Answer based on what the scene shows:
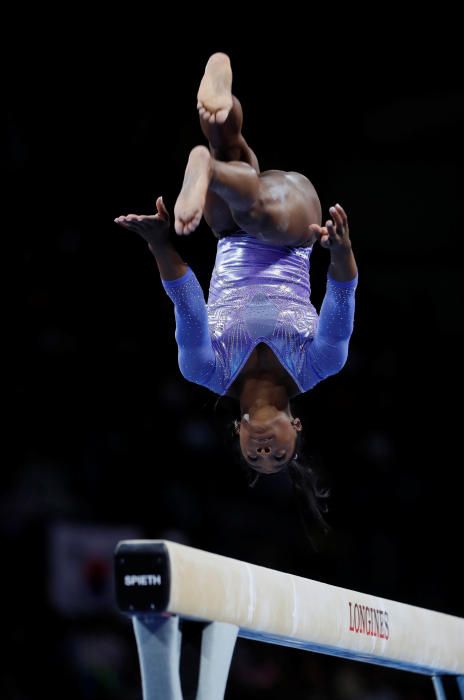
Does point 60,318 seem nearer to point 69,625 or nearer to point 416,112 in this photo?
point 69,625

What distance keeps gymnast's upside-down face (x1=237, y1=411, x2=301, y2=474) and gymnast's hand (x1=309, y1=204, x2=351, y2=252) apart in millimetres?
793

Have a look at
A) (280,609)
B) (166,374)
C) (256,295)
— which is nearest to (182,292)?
(256,295)

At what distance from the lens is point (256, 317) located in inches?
177

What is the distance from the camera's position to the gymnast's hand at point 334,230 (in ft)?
13.0

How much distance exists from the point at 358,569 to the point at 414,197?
4225 millimetres

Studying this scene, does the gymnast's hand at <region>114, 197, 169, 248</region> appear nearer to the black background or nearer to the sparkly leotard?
the sparkly leotard

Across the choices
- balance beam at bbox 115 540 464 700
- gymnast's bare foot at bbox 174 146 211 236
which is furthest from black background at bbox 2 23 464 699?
gymnast's bare foot at bbox 174 146 211 236

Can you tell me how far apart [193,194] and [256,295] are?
1022mm

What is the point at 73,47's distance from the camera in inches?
304

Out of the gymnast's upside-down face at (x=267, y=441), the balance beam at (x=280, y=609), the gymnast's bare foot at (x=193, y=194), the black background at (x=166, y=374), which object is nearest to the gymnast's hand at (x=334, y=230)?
the gymnast's bare foot at (x=193, y=194)

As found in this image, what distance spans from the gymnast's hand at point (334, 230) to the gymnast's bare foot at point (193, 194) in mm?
487

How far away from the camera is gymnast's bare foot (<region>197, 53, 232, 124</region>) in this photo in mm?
4023

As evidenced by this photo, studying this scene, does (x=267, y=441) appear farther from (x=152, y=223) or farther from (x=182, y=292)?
(x=152, y=223)

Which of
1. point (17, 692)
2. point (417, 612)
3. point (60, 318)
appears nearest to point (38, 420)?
point (60, 318)
